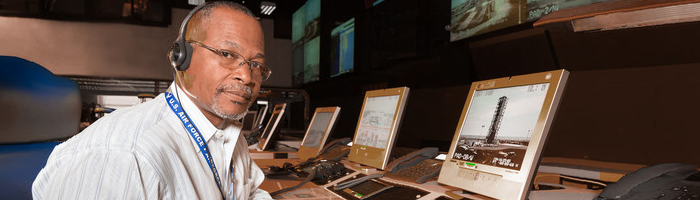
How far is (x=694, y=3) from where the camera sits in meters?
0.79

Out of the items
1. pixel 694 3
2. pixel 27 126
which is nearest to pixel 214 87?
pixel 27 126

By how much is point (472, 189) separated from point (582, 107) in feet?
3.26

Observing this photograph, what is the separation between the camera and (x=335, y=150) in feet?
6.71

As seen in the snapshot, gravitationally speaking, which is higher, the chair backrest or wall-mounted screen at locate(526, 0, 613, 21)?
wall-mounted screen at locate(526, 0, 613, 21)

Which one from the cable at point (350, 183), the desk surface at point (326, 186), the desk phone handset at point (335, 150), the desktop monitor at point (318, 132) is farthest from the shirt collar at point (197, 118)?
the desktop monitor at point (318, 132)

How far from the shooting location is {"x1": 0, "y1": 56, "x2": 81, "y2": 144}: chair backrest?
106 centimetres

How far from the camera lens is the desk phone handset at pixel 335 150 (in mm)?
1949

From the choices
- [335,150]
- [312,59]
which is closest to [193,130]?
[335,150]

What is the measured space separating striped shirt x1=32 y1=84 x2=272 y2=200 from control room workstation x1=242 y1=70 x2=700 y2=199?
0.46 metres

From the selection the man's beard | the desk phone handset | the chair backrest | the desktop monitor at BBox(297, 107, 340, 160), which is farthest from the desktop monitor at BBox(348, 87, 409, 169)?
the chair backrest

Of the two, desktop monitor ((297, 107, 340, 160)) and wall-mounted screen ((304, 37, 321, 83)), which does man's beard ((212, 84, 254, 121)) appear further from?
wall-mounted screen ((304, 37, 321, 83))

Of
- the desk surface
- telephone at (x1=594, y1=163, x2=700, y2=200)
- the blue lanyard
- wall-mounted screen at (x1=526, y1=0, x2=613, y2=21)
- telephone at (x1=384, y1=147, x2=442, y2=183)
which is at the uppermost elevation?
wall-mounted screen at (x1=526, y1=0, x2=613, y2=21)

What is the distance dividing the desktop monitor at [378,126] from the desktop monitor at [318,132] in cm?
38

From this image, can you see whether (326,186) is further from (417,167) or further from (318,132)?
(318,132)
